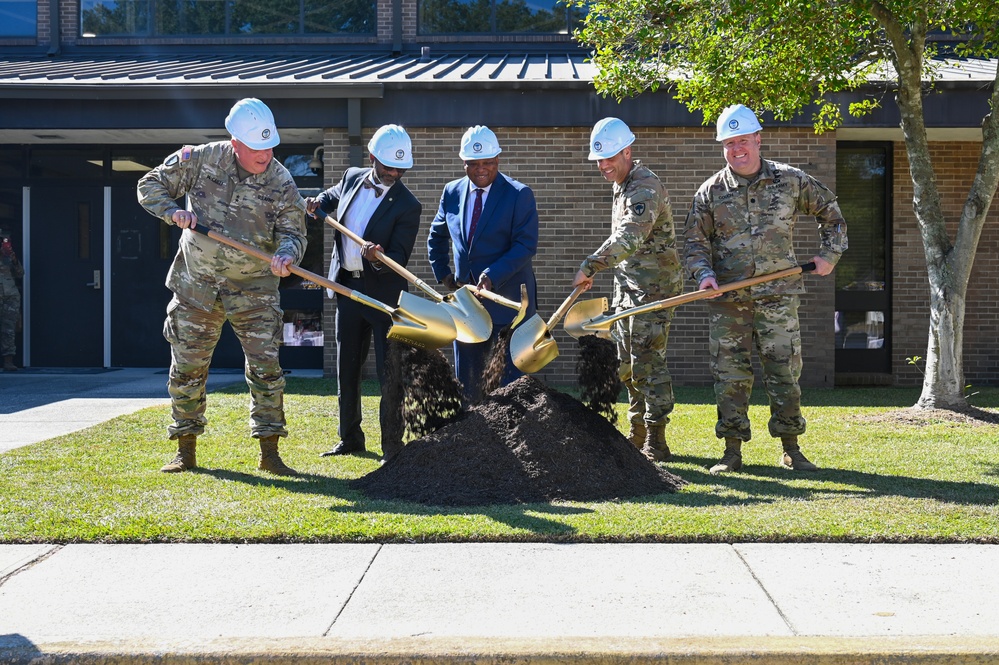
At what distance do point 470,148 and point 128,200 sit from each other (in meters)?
9.81

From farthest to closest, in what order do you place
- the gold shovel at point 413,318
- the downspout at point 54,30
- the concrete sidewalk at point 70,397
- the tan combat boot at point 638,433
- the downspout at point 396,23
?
the downspout at point 54,30, the downspout at point 396,23, the concrete sidewalk at point 70,397, the tan combat boot at point 638,433, the gold shovel at point 413,318

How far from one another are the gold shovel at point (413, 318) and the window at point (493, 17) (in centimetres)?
1071

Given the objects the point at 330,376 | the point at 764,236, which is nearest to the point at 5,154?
the point at 330,376

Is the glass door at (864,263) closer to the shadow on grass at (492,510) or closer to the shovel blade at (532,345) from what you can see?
the shovel blade at (532,345)

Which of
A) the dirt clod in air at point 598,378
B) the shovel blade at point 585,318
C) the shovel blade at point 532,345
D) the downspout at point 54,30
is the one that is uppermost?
the downspout at point 54,30

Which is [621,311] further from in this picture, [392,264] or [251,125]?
[251,125]

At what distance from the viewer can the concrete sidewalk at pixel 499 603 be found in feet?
12.5

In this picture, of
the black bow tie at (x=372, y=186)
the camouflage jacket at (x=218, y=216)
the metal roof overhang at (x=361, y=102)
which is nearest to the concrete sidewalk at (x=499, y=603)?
the camouflage jacket at (x=218, y=216)

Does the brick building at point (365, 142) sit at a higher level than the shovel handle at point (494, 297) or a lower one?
higher

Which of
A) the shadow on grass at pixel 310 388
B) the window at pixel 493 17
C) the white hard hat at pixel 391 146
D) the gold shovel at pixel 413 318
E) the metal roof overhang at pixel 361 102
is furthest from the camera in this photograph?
the window at pixel 493 17

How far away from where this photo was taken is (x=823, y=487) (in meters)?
6.63

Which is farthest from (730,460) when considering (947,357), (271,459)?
(947,357)

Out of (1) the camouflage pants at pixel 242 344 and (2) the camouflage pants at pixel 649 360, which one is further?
(2) the camouflage pants at pixel 649 360

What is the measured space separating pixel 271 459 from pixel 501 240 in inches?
81.4
